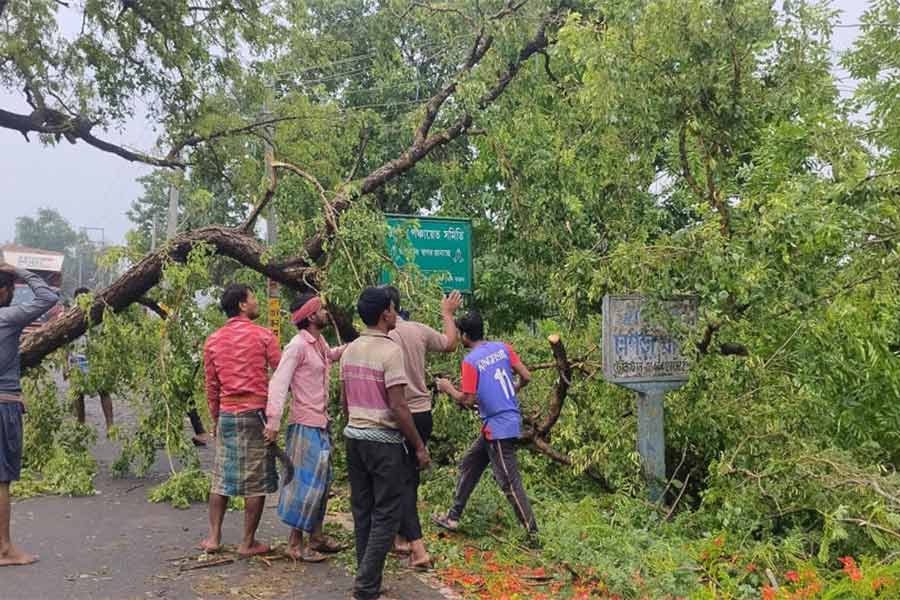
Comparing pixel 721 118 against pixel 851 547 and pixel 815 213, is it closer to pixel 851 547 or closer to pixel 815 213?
pixel 815 213

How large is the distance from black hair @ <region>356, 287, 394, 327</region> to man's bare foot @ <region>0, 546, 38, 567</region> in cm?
289

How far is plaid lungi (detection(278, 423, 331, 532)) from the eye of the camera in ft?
17.2

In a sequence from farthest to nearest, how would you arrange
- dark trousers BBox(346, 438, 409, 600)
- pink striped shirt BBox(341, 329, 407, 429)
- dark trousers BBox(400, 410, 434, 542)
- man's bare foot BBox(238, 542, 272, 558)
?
Answer: man's bare foot BBox(238, 542, 272, 558) < dark trousers BBox(400, 410, 434, 542) < pink striped shirt BBox(341, 329, 407, 429) < dark trousers BBox(346, 438, 409, 600)

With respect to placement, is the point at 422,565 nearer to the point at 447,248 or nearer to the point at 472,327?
the point at 472,327

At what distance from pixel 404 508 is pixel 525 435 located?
1.92 metres

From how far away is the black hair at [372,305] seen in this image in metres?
4.64

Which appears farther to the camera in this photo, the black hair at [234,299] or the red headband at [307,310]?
the black hair at [234,299]

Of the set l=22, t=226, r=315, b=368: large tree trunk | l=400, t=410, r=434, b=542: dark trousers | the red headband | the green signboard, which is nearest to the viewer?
l=400, t=410, r=434, b=542: dark trousers

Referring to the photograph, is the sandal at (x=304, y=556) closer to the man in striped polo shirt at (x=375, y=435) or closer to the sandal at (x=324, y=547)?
the sandal at (x=324, y=547)

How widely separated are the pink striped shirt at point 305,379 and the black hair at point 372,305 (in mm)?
829

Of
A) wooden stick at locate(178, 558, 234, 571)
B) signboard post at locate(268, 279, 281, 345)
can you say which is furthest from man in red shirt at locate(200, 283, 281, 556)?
signboard post at locate(268, 279, 281, 345)

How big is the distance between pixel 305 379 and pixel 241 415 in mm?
513

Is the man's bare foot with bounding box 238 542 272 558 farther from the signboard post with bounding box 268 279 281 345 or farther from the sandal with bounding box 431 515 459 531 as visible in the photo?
the signboard post with bounding box 268 279 281 345

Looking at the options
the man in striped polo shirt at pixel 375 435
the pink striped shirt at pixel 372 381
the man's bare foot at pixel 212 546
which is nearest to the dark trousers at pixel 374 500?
the man in striped polo shirt at pixel 375 435
